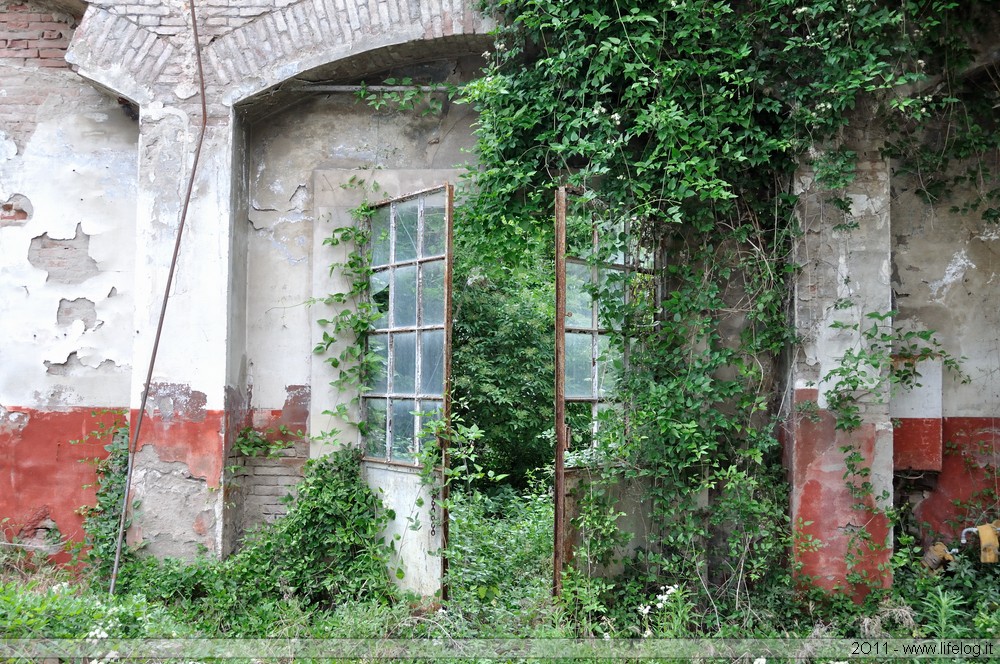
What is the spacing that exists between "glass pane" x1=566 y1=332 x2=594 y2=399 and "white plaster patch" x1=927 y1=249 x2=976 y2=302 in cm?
231

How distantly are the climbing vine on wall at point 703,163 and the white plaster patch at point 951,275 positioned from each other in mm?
1142

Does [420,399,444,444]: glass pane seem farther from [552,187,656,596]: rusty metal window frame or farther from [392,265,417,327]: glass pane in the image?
[552,187,656,596]: rusty metal window frame

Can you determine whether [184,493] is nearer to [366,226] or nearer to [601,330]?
[366,226]

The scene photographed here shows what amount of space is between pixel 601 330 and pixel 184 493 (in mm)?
2744

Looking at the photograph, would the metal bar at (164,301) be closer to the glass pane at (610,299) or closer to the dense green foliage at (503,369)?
the glass pane at (610,299)

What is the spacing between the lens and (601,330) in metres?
4.60

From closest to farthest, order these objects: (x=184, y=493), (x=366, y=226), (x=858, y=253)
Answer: (x=858, y=253), (x=184, y=493), (x=366, y=226)

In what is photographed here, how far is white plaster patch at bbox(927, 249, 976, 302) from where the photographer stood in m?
4.98

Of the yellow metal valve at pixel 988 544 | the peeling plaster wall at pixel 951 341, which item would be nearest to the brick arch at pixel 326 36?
the peeling plaster wall at pixel 951 341

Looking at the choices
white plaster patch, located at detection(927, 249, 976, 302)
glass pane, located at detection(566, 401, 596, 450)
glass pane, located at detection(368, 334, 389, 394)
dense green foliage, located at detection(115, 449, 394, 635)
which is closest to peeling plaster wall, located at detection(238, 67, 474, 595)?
glass pane, located at detection(368, 334, 389, 394)

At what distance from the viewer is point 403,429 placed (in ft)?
15.5

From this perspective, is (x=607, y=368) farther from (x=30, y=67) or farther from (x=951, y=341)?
(x=30, y=67)

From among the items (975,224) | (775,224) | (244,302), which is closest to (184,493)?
(244,302)

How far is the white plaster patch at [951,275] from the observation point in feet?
16.3
